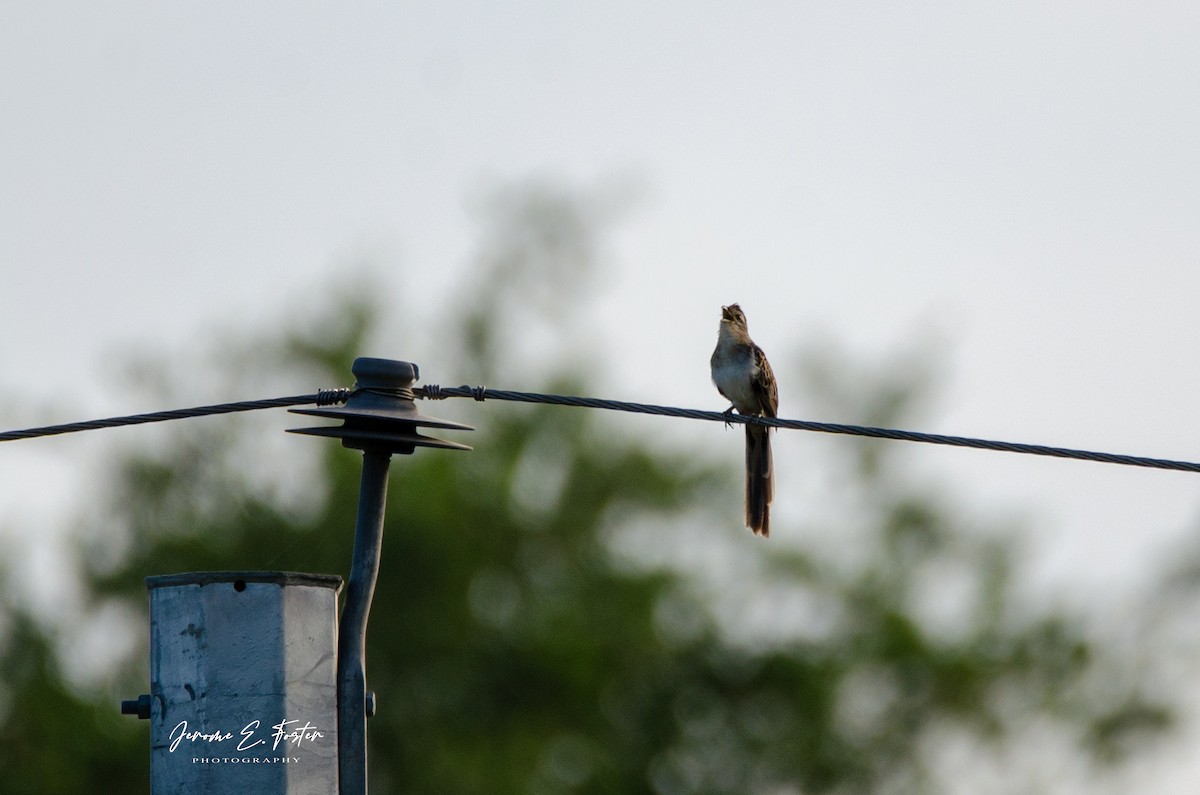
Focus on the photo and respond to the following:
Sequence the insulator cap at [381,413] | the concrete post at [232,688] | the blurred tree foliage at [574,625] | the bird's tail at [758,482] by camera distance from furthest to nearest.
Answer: the blurred tree foliage at [574,625], the bird's tail at [758,482], the insulator cap at [381,413], the concrete post at [232,688]

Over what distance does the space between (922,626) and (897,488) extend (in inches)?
93.8

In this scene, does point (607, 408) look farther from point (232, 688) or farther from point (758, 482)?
point (758, 482)

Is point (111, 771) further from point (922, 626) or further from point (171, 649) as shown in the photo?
point (171, 649)

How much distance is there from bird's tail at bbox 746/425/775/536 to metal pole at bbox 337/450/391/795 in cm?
586

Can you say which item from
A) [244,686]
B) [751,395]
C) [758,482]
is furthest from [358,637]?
[751,395]

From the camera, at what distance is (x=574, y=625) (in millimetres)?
27016

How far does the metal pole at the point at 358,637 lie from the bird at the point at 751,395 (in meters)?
5.85

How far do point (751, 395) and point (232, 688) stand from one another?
7.49 metres

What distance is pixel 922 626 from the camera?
28.8 metres

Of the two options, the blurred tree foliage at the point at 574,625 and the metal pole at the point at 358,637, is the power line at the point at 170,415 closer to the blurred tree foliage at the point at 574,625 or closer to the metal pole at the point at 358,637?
the metal pole at the point at 358,637

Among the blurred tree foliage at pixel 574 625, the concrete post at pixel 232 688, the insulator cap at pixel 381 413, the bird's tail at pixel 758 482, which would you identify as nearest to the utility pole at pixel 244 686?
the concrete post at pixel 232 688

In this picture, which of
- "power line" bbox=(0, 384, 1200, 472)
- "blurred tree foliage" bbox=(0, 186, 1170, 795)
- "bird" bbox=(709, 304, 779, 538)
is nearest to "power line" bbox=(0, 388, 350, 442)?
"power line" bbox=(0, 384, 1200, 472)

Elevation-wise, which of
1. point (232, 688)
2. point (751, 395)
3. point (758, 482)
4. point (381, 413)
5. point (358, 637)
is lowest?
point (232, 688)

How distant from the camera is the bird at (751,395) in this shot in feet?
40.7
